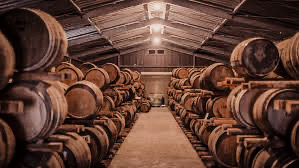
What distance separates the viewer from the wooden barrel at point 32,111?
3.24m

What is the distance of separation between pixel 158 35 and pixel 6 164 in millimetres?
18383

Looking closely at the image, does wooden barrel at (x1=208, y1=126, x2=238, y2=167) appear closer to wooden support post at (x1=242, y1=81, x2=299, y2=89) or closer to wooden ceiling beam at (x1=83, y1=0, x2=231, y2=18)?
wooden support post at (x1=242, y1=81, x2=299, y2=89)

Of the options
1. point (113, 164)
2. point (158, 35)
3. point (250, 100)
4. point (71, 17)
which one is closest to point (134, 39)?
point (158, 35)

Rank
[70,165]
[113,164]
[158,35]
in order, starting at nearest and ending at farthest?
[70,165] → [113,164] → [158,35]

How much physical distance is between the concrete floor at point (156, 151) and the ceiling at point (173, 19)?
514 cm

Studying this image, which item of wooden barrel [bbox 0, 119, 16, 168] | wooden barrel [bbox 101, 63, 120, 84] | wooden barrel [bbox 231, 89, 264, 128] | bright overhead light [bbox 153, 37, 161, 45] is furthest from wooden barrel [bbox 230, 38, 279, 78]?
bright overhead light [bbox 153, 37, 161, 45]

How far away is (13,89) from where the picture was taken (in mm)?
3285

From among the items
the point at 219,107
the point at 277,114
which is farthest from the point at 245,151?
the point at 219,107

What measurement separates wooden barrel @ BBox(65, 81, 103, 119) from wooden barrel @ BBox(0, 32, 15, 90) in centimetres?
223

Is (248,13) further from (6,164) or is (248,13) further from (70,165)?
(6,164)

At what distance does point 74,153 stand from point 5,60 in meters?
1.86

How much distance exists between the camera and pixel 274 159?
11.9ft

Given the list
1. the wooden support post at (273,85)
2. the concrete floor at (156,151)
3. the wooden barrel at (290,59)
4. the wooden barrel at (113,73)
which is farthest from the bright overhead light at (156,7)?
the wooden support post at (273,85)

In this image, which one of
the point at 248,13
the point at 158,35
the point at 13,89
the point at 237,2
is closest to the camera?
the point at 13,89
